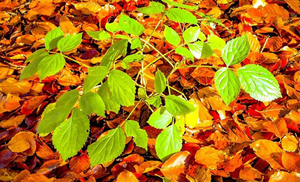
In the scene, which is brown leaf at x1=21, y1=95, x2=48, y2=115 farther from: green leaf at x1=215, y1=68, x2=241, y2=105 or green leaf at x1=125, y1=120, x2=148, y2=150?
green leaf at x1=215, y1=68, x2=241, y2=105

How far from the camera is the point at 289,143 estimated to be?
0.98 m

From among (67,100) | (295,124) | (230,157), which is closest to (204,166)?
(230,157)

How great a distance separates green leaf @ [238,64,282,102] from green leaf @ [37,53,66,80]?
23.7 inches

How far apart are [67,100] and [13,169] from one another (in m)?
0.46

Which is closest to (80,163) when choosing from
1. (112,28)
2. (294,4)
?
(112,28)

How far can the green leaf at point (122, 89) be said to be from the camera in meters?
0.76

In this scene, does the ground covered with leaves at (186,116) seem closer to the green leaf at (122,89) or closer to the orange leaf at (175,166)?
the orange leaf at (175,166)

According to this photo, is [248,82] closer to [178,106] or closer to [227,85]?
[227,85]

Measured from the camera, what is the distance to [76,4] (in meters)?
1.65

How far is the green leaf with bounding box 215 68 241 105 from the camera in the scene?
0.78 m

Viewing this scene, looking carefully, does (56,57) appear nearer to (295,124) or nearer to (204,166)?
(204,166)

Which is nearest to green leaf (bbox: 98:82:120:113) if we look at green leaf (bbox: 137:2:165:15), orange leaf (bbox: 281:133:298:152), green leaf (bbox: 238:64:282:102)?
green leaf (bbox: 137:2:165:15)

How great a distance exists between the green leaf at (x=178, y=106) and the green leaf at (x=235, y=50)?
0.64 ft

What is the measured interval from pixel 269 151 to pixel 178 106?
0.41m
